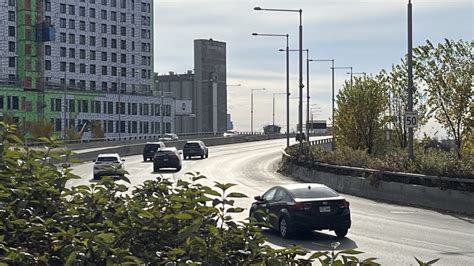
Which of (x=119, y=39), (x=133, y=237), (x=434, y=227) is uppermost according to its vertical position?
(x=119, y=39)

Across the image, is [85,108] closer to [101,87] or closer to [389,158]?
[101,87]

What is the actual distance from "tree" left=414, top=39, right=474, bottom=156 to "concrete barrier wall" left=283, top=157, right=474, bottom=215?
202 inches

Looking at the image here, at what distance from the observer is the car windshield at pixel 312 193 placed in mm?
18375

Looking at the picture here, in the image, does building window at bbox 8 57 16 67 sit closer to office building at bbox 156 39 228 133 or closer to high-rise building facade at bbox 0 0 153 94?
high-rise building facade at bbox 0 0 153 94

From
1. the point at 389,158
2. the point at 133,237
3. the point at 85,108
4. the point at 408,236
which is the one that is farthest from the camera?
the point at 85,108

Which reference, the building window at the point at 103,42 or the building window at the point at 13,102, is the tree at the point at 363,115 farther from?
the building window at the point at 103,42

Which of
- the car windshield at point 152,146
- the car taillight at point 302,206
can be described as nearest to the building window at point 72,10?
the car windshield at point 152,146

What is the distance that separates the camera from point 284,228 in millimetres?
18203

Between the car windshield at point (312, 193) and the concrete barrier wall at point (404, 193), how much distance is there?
7.34 metres

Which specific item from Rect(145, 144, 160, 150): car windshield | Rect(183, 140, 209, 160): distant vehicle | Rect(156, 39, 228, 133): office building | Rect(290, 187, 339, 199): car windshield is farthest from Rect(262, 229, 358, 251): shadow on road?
A: Rect(156, 39, 228, 133): office building

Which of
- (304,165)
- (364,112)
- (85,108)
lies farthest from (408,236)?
(85,108)

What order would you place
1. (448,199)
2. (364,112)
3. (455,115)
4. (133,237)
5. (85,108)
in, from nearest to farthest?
(133,237)
(448,199)
(455,115)
(364,112)
(85,108)

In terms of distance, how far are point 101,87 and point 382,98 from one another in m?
90.5

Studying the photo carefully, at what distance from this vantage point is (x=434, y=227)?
20188 millimetres
